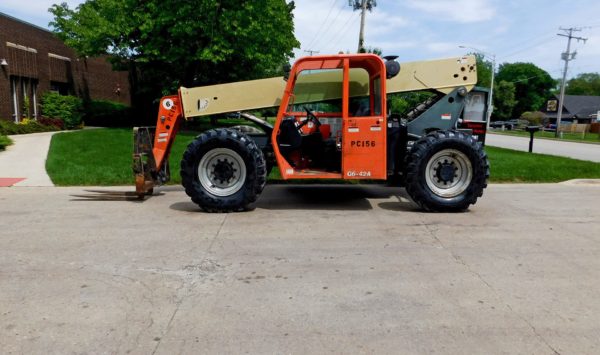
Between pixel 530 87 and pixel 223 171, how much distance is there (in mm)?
116497

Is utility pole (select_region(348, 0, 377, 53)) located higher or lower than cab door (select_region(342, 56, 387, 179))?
higher

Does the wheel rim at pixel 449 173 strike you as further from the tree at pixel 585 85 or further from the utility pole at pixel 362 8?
the tree at pixel 585 85

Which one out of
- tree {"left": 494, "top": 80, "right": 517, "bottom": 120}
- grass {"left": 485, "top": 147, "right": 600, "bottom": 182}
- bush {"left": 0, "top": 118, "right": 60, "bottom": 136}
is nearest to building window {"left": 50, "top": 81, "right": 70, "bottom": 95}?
bush {"left": 0, "top": 118, "right": 60, "bottom": 136}

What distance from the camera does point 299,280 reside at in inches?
172

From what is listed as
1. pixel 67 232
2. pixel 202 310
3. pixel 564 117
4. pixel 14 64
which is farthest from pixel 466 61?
pixel 564 117

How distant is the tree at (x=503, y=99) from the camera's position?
90.6 meters

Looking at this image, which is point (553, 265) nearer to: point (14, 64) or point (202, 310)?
point (202, 310)

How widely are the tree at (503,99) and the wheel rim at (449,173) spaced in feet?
300

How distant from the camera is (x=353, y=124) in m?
6.91

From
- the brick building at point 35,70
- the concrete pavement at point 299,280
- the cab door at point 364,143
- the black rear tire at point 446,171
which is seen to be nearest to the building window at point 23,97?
the brick building at point 35,70

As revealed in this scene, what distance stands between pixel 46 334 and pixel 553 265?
4.74 m

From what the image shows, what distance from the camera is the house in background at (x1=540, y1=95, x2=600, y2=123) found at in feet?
269

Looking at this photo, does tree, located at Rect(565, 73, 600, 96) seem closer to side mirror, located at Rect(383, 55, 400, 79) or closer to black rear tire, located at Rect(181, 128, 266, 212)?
side mirror, located at Rect(383, 55, 400, 79)

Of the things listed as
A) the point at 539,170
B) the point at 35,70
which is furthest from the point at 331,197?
the point at 35,70
